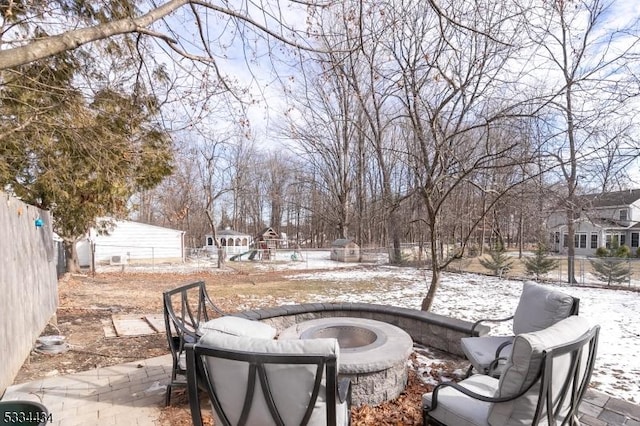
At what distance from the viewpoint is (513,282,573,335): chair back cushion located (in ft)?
9.45

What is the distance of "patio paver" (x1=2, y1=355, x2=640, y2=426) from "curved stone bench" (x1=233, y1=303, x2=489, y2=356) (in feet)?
3.81

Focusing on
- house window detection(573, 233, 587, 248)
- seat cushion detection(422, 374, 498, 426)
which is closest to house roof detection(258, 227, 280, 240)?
house window detection(573, 233, 587, 248)

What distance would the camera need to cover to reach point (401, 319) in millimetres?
4684

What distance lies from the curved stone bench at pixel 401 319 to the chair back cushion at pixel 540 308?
0.63 meters

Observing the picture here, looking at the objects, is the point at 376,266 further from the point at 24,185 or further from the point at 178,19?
the point at 178,19

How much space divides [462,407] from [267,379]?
128 centimetres

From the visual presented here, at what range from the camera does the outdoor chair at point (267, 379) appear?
62.9 inches

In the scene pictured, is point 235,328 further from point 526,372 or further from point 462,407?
point 526,372

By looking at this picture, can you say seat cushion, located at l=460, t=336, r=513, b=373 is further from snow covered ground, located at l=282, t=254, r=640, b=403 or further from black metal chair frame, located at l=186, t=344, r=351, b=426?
black metal chair frame, located at l=186, t=344, r=351, b=426

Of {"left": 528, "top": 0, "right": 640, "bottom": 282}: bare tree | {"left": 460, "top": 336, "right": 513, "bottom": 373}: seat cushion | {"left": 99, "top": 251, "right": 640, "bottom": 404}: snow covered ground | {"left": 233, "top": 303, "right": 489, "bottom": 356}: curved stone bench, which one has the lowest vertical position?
{"left": 99, "top": 251, "right": 640, "bottom": 404}: snow covered ground

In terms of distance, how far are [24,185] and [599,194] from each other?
33.6 feet

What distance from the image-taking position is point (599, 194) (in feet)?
16.6

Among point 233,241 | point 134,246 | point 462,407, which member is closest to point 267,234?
point 233,241

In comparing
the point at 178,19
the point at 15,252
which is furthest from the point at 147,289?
the point at 178,19
